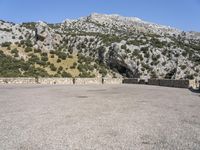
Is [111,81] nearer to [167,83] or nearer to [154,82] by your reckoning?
[154,82]

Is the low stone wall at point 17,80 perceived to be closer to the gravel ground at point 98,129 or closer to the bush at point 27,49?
the bush at point 27,49

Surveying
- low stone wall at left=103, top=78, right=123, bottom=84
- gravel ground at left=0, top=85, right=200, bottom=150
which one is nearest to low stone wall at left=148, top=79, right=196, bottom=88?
low stone wall at left=103, top=78, right=123, bottom=84

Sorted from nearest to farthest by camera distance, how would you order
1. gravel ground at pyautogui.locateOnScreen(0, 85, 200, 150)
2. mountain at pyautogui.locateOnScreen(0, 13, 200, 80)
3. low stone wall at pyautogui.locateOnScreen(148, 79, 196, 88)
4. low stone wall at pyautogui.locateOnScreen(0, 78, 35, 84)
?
gravel ground at pyautogui.locateOnScreen(0, 85, 200, 150) → low stone wall at pyautogui.locateOnScreen(148, 79, 196, 88) → low stone wall at pyautogui.locateOnScreen(0, 78, 35, 84) → mountain at pyautogui.locateOnScreen(0, 13, 200, 80)

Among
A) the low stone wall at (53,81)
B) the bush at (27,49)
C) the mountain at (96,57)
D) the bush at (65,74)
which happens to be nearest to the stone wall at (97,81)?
the low stone wall at (53,81)

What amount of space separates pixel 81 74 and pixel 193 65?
62.6ft

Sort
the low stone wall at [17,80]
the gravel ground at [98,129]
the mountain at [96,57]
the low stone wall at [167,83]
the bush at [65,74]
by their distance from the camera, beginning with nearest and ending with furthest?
1. the gravel ground at [98,129]
2. the low stone wall at [167,83]
3. the low stone wall at [17,80]
4. the bush at [65,74]
5. the mountain at [96,57]

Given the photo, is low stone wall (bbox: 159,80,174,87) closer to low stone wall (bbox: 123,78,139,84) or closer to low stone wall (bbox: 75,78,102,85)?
low stone wall (bbox: 123,78,139,84)

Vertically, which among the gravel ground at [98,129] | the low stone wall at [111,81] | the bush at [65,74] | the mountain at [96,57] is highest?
the mountain at [96,57]

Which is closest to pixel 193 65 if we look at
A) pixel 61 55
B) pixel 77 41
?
pixel 61 55

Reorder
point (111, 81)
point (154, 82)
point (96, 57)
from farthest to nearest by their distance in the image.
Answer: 1. point (96, 57)
2. point (111, 81)
3. point (154, 82)

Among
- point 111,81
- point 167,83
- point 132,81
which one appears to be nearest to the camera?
point 167,83

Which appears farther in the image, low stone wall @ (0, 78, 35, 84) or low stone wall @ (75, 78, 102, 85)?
low stone wall @ (75, 78, 102, 85)

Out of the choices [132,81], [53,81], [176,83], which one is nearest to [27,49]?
[53,81]

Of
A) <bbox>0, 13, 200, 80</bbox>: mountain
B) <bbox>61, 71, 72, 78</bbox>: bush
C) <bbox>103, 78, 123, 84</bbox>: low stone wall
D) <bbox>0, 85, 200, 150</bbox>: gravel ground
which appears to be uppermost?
<bbox>0, 13, 200, 80</bbox>: mountain
